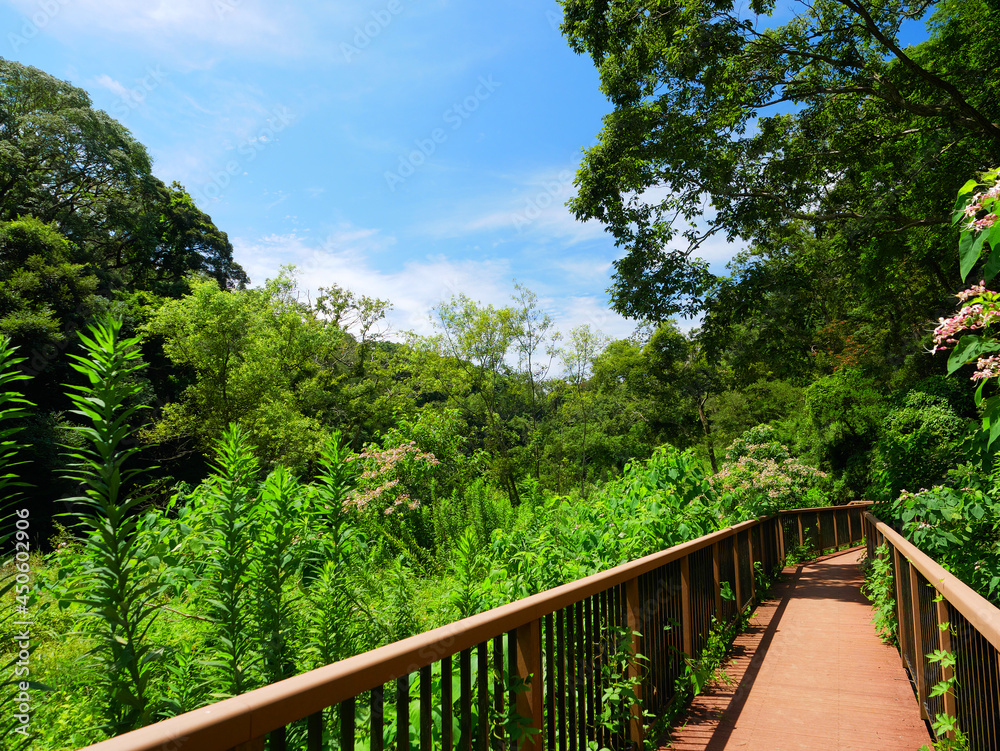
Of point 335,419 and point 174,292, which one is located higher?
point 174,292

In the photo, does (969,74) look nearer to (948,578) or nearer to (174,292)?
(948,578)

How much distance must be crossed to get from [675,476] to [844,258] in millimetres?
9618

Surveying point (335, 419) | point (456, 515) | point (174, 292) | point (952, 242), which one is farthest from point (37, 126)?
point (952, 242)

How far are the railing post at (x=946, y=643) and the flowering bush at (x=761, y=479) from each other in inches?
158

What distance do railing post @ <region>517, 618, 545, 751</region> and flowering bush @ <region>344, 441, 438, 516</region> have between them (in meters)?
6.74

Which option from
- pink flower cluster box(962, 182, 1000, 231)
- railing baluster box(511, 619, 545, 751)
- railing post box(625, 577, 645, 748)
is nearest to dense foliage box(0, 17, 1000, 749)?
pink flower cluster box(962, 182, 1000, 231)

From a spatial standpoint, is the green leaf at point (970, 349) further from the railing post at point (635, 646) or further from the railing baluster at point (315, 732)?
the railing baluster at point (315, 732)

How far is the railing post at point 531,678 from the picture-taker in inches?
78.2

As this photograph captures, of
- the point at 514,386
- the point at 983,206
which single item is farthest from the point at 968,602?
the point at 514,386

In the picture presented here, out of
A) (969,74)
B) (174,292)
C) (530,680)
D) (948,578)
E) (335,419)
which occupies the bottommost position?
(530,680)

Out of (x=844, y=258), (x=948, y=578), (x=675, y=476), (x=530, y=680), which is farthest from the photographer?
(x=844, y=258)

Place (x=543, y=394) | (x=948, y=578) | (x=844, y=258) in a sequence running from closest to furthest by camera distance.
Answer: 1. (x=948, y=578)
2. (x=844, y=258)
3. (x=543, y=394)

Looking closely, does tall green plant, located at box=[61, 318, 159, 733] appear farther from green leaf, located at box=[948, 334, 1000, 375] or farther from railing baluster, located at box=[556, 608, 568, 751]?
green leaf, located at box=[948, 334, 1000, 375]

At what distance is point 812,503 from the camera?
1514 cm
